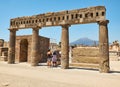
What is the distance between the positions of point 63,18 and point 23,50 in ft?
38.6

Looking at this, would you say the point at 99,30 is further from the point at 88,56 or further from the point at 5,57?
the point at 5,57

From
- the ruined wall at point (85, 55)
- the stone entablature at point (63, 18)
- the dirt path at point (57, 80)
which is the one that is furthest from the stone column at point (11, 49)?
the dirt path at point (57, 80)

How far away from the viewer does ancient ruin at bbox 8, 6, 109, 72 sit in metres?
14.4

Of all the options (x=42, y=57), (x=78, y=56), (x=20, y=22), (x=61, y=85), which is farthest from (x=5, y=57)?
(x=61, y=85)

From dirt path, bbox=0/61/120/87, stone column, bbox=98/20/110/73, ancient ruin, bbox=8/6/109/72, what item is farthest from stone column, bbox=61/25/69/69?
dirt path, bbox=0/61/120/87

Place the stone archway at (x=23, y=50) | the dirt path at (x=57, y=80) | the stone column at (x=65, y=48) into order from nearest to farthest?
1. the dirt path at (x=57, y=80)
2. the stone column at (x=65, y=48)
3. the stone archway at (x=23, y=50)

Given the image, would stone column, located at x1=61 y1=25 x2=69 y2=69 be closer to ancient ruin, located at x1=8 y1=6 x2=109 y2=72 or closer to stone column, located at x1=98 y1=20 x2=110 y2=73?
ancient ruin, located at x1=8 y1=6 x2=109 y2=72

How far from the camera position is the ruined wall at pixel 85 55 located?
78.8 feet

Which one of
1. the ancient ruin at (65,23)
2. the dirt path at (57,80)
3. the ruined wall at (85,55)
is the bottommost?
the dirt path at (57,80)

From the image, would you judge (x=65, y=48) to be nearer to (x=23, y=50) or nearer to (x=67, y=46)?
(x=67, y=46)

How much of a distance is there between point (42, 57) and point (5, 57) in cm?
633

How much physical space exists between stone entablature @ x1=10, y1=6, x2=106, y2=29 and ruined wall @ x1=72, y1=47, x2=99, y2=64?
8.66 metres

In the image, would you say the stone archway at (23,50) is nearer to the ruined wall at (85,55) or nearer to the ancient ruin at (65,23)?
the ancient ruin at (65,23)

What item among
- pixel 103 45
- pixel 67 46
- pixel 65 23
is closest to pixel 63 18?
pixel 65 23
